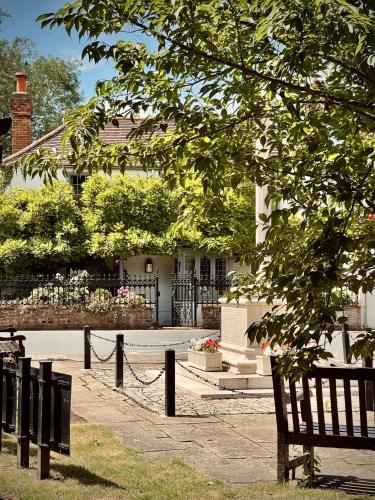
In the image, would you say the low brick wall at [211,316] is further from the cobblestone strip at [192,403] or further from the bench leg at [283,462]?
the bench leg at [283,462]

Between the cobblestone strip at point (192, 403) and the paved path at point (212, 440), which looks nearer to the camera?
the paved path at point (212, 440)

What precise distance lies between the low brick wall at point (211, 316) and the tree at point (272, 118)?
22.8m

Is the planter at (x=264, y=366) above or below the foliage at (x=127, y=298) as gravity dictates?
below

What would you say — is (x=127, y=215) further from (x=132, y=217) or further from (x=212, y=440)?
(x=212, y=440)

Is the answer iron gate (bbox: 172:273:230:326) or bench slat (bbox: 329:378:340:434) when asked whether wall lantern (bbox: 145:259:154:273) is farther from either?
bench slat (bbox: 329:378:340:434)

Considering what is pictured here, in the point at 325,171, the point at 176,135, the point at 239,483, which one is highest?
the point at 176,135

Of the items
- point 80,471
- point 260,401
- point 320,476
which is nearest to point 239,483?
point 320,476

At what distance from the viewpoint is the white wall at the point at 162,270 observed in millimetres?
33031

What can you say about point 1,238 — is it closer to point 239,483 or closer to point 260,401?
point 260,401

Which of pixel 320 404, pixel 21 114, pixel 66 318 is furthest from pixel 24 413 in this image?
pixel 21 114

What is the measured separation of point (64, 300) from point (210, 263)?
7925 mm

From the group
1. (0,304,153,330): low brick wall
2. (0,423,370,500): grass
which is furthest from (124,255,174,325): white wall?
(0,423,370,500): grass

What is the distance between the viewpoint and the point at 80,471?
720 centimetres

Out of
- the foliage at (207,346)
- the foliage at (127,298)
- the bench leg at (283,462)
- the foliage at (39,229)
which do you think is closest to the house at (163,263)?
the foliage at (39,229)
